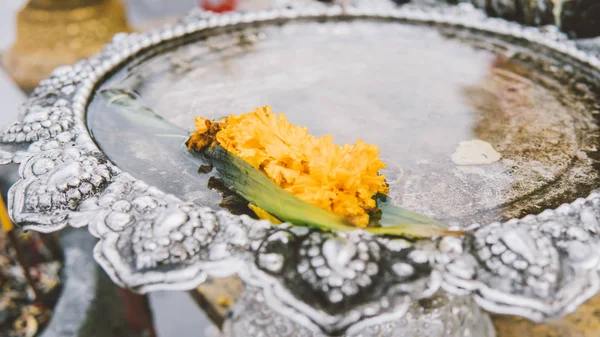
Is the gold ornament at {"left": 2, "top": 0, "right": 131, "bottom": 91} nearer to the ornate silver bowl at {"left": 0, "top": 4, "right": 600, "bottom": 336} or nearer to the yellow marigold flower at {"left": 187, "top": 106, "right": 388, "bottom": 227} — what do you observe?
the ornate silver bowl at {"left": 0, "top": 4, "right": 600, "bottom": 336}

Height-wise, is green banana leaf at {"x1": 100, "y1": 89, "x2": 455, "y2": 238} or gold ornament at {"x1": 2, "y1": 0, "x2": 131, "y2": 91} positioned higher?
green banana leaf at {"x1": 100, "y1": 89, "x2": 455, "y2": 238}

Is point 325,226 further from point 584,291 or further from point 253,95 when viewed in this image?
point 253,95

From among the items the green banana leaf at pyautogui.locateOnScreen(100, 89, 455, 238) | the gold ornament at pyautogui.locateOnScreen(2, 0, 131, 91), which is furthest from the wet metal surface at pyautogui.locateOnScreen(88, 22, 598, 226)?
the gold ornament at pyautogui.locateOnScreen(2, 0, 131, 91)

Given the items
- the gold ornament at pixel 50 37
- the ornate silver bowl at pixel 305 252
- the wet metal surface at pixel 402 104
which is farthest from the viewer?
the gold ornament at pixel 50 37

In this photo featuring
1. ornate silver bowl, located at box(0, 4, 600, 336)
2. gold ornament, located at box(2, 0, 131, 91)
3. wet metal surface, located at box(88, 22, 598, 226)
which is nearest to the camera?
ornate silver bowl, located at box(0, 4, 600, 336)

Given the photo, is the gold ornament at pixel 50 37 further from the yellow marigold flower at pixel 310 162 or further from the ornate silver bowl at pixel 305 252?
the yellow marigold flower at pixel 310 162

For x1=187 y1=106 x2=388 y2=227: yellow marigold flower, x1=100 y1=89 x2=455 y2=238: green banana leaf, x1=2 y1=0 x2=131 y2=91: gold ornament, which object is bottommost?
x1=2 y1=0 x2=131 y2=91: gold ornament

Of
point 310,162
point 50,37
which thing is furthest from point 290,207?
point 50,37

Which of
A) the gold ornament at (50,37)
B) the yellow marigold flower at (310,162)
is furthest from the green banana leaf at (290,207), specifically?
the gold ornament at (50,37)
